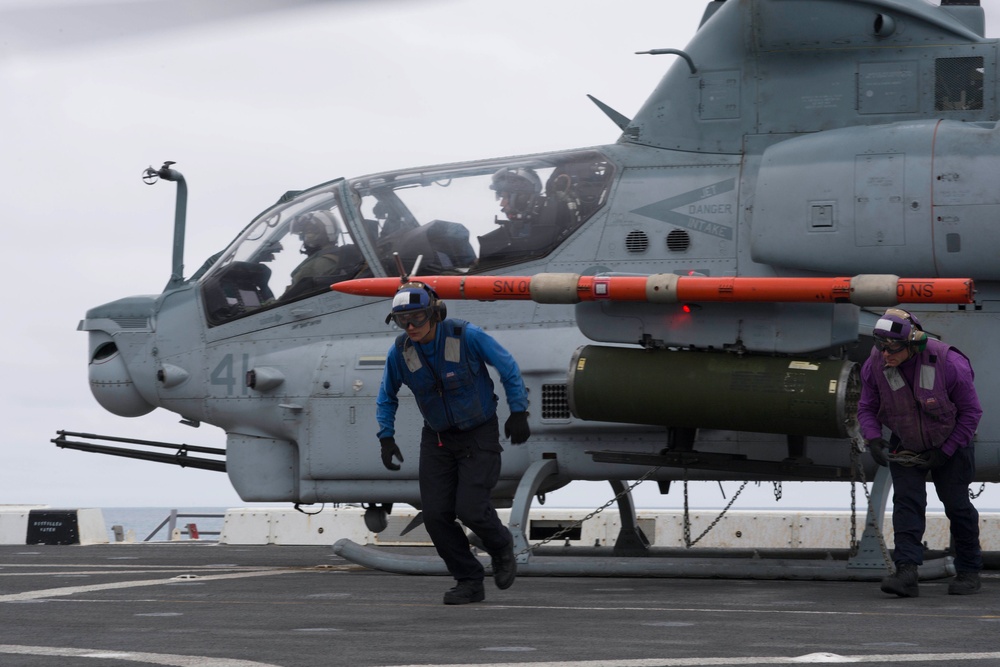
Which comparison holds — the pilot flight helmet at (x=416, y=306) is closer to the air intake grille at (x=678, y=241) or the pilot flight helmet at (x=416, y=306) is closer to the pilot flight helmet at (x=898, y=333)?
the pilot flight helmet at (x=898, y=333)

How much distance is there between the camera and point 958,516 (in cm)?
788

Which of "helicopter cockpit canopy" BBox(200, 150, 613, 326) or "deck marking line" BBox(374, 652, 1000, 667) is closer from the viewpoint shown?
"deck marking line" BBox(374, 652, 1000, 667)

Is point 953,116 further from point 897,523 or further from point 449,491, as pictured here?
point 449,491

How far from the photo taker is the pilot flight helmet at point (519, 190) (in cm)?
1039

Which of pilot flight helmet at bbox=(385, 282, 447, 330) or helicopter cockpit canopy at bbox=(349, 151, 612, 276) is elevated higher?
helicopter cockpit canopy at bbox=(349, 151, 612, 276)

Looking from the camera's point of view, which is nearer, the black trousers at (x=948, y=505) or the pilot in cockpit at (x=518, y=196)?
the black trousers at (x=948, y=505)

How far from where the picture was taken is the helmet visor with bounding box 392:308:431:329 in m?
7.23

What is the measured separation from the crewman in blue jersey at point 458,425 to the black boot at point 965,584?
2668 mm

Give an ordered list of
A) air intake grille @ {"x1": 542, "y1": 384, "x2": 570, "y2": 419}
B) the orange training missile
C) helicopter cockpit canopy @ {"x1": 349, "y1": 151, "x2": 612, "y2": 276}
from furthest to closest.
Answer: helicopter cockpit canopy @ {"x1": 349, "y1": 151, "x2": 612, "y2": 276} → air intake grille @ {"x1": 542, "y1": 384, "x2": 570, "y2": 419} → the orange training missile

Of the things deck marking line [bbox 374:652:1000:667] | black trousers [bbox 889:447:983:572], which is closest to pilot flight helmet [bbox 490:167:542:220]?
black trousers [bbox 889:447:983:572]

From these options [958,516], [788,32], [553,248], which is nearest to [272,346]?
[553,248]

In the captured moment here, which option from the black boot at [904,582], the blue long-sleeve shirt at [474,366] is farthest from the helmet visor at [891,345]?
the blue long-sleeve shirt at [474,366]

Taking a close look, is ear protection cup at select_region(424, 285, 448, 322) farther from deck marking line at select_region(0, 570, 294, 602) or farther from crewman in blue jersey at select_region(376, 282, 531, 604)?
deck marking line at select_region(0, 570, 294, 602)

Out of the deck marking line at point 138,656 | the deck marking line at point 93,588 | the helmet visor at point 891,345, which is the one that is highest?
the helmet visor at point 891,345
